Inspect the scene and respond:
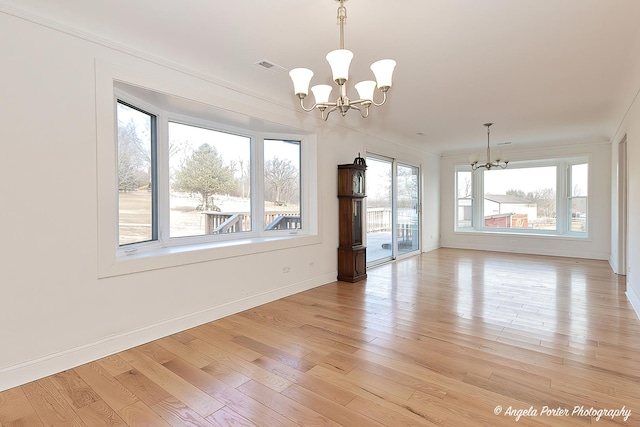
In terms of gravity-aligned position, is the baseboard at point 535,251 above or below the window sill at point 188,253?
below

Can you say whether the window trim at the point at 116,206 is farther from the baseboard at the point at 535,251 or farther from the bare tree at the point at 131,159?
the baseboard at the point at 535,251

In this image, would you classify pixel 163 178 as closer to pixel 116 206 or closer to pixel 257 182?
pixel 116 206

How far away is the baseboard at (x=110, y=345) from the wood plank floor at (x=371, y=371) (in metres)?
0.07

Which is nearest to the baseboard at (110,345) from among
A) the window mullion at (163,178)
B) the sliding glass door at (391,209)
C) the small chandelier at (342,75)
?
the window mullion at (163,178)

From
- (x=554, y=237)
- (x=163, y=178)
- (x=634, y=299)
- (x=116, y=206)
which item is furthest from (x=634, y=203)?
(x=116, y=206)

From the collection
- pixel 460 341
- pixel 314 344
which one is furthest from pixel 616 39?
pixel 314 344

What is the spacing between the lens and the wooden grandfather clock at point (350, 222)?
508 cm

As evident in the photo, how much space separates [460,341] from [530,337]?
0.63 meters

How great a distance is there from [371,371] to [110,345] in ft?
6.68

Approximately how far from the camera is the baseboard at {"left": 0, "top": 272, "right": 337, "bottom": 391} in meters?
2.25

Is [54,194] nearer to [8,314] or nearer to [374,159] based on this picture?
[8,314]

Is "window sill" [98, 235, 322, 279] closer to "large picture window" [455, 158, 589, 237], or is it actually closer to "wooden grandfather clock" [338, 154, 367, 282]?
"wooden grandfather clock" [338, 154, 367, 282]

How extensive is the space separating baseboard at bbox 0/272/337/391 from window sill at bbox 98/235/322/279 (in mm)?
513

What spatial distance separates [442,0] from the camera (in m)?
2.18
